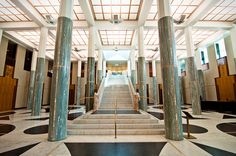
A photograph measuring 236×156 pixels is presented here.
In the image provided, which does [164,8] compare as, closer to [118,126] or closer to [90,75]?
[118,126]

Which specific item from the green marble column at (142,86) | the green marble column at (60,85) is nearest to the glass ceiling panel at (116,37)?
the green marble column at (142,86)

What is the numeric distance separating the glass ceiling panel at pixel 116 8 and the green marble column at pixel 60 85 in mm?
4141

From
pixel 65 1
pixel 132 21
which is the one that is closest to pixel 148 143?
pixel 65 1

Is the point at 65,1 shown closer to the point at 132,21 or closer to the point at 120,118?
the point at 120,118

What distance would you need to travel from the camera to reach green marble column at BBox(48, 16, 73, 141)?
403 centimetres

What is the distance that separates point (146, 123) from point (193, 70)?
6.14 meters

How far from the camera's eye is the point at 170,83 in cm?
419

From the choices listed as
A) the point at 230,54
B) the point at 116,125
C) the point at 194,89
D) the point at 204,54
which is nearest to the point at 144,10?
the point at 194,89

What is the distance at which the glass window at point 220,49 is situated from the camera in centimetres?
1225

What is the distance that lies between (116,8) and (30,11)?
17.4 feet

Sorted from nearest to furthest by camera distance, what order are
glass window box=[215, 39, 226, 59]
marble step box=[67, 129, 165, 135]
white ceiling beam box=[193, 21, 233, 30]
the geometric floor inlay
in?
the geometric floor inlay → marble step box=[67, 129, 165, 135] → white ceiling beam box=[193, 21, 233, 30] → glass window box=[215, 39, 226, 59]

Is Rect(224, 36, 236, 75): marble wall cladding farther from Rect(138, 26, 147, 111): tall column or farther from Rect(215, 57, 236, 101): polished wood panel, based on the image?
Rect(138, 26, 147, 111): tall column

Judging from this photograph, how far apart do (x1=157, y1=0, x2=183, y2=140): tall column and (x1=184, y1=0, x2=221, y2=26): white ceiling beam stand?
4666 millimetres

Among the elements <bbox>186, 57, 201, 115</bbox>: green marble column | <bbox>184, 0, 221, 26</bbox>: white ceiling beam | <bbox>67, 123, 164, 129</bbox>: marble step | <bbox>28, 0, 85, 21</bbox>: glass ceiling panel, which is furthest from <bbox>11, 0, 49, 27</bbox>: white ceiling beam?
<bbox>186, 57, 201, 115</bbox>: green marble column
